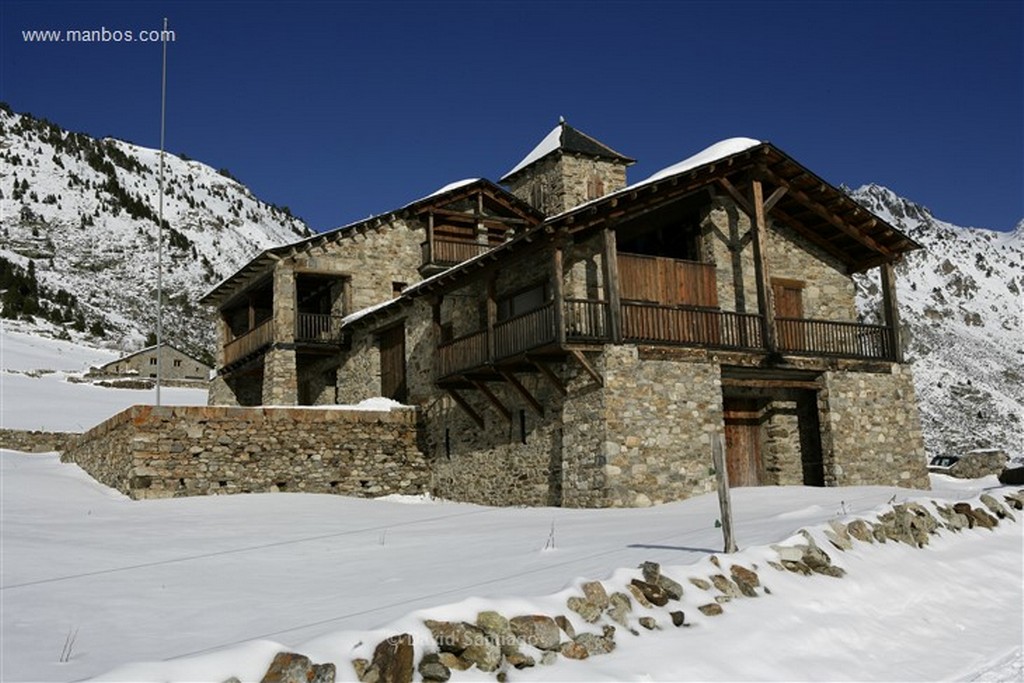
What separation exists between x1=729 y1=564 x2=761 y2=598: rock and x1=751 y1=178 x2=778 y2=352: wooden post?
1048 cm

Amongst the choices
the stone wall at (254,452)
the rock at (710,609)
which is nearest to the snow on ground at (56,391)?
the stone wall at (254,452)

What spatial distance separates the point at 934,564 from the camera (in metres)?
10.7

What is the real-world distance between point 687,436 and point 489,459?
476 centimetres

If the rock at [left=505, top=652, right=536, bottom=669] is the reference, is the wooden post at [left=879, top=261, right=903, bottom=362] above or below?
above

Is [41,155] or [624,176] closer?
[624,176]

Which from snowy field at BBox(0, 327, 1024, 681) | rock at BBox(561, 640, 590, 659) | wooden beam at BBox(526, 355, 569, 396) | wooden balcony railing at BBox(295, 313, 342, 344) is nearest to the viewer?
snowy field at BBox(0, 327, 1024, 681)

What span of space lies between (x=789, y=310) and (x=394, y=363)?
35.0 ft

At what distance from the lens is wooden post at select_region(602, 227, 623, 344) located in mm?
16922

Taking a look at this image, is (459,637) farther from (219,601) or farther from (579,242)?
(579,242)

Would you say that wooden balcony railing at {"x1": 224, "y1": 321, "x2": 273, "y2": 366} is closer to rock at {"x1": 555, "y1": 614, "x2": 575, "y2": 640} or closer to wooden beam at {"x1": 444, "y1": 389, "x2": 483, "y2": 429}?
wooden beam at {"x1": 444, "y1": 389, "x2": 483, "y2": 429}

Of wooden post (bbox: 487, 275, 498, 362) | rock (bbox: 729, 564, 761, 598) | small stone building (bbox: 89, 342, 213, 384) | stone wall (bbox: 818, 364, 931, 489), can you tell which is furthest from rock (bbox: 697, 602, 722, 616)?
small stone building (bbox: 89, 342, 213, 384)

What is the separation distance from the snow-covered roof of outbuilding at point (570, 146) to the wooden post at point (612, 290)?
14.4 m

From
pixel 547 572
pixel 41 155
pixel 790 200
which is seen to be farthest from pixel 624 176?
pixel 41 155

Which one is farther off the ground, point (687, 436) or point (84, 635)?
point (687, 436)
